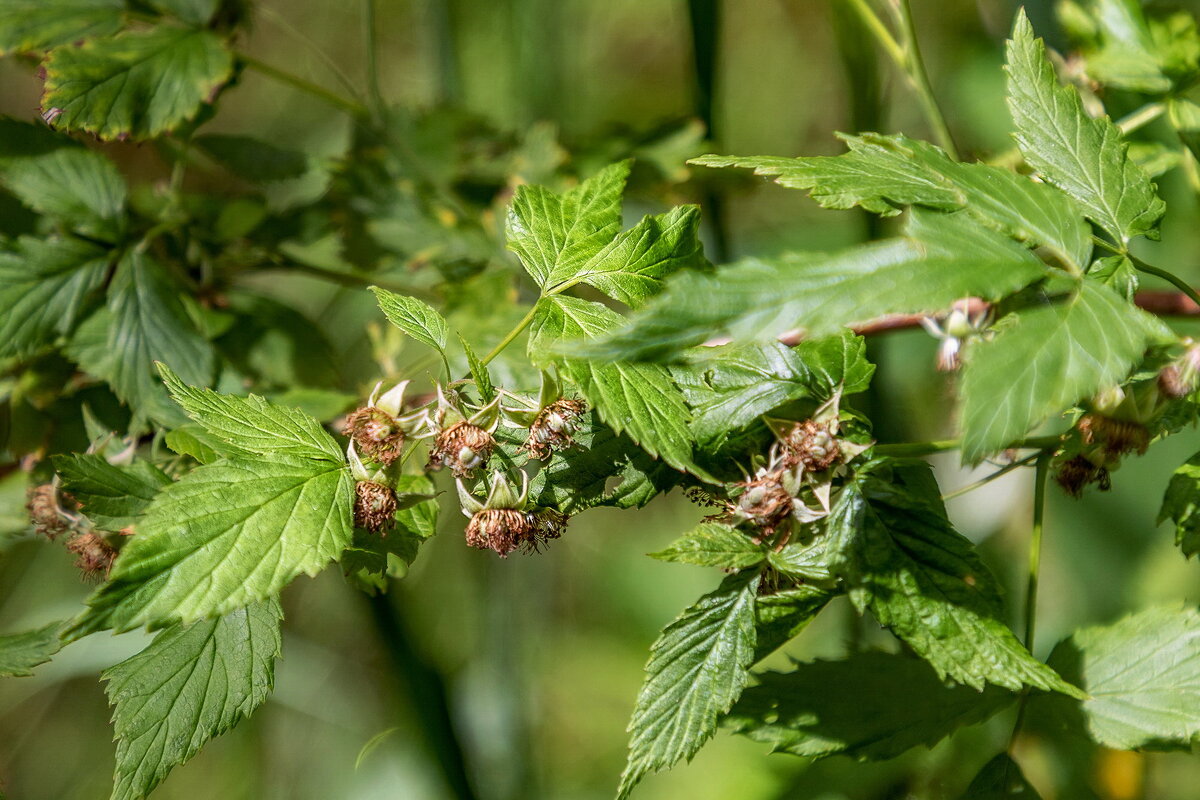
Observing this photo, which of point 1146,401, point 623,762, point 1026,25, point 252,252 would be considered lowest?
Result: point 623,762

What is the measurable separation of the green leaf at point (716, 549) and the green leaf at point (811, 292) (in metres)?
0.16

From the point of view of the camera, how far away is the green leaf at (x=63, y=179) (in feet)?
3.04

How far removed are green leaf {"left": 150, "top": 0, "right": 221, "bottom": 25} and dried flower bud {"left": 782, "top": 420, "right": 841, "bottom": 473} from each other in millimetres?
887

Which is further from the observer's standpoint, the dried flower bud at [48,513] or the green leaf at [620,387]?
the dried flower bud at [48,513]

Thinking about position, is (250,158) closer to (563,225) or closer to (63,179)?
(63,179)

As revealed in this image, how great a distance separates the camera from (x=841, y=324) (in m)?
0.46

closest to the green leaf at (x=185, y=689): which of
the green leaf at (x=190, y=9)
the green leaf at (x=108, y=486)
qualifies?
the green leaf at (x=108, y=486)

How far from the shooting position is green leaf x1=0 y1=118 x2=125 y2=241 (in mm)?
926

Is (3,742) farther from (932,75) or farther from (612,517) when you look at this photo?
(932,75)

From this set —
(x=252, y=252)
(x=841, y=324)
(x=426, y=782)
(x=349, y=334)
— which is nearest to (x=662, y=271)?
(x=841, y=324)

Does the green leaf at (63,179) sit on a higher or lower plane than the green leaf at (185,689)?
higher

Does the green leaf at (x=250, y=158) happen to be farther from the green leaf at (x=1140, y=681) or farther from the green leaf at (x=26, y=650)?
the green leaf at (x=1140, y=681)

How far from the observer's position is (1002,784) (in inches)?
30.5

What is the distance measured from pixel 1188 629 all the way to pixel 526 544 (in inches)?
22.3
